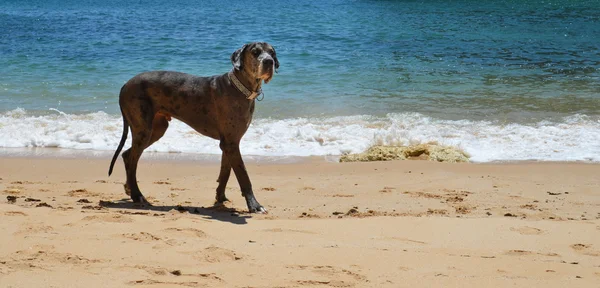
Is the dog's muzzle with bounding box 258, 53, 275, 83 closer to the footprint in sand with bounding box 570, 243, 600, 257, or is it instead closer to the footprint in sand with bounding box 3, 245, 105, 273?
the footprint in sand with bounding box 3, 245, 105, 273

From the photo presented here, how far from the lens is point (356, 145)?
9.34 meters

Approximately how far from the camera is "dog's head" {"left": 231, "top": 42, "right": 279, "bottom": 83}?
5.69 m

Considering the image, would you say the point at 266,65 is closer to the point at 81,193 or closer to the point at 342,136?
the point at 81,193

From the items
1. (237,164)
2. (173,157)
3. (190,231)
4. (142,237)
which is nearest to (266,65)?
(237,164)

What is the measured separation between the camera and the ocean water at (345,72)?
380 inches

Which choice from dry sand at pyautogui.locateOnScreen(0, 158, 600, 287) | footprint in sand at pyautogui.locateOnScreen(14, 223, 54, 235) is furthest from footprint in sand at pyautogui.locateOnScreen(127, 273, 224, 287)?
footprint in sand at pyautogui.locateOnScreen(14, 223, 54, 235)

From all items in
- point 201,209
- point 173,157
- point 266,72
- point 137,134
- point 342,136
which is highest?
point 266,72

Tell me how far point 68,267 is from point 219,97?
7.78ft

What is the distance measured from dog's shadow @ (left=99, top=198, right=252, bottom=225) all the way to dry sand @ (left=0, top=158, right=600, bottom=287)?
2 centimetres

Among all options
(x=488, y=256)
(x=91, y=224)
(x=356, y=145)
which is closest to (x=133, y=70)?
(x=356, y=145)

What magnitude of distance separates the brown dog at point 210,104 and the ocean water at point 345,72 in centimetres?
268

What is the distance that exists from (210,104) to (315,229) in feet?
5.26

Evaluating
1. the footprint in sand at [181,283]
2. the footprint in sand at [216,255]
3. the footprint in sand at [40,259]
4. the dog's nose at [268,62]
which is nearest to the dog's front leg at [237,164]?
the dog's nose at [268,62]

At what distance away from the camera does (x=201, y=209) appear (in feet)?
20.0
